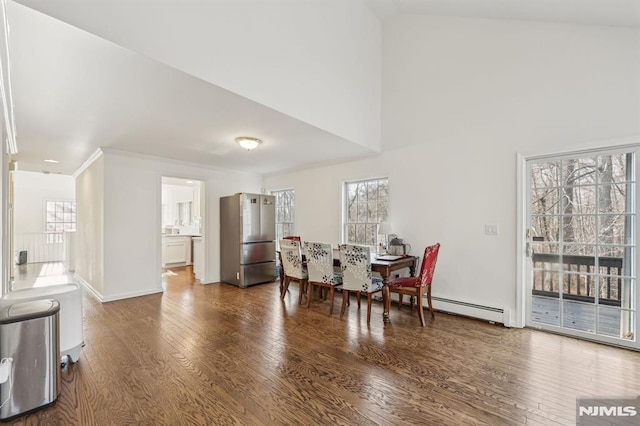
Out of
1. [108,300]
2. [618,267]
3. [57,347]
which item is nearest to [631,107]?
[618,267]

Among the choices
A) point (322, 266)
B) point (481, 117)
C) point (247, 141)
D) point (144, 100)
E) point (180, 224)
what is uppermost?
point (481, 117)

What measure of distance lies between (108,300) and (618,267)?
6.51m

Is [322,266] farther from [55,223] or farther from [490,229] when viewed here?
[55,223]

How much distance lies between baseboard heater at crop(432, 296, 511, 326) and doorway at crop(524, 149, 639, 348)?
0.92 feet

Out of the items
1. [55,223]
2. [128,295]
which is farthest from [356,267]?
[55,223]

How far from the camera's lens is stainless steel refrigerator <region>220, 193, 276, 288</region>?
536 centimetres

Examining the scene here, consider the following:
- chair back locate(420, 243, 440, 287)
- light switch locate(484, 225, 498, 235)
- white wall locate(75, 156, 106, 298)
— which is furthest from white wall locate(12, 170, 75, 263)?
light switch locate(484, 225, 498, 235)

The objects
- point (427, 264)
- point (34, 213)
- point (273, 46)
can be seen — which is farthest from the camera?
point (34, 213)

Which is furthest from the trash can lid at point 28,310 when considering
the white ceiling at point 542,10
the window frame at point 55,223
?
the window frame at point 55,223

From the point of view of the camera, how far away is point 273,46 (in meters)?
2.92

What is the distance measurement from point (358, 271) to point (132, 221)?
386cm

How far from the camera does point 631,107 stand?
2693 mm

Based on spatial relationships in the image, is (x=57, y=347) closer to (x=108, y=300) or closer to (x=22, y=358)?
(x=22, y=358)

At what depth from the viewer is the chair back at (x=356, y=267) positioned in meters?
3.41
